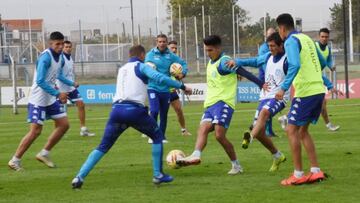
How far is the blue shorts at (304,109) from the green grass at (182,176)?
2.82 feet

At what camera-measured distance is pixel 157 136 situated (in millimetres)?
11039

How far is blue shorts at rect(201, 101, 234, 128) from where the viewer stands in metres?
11.8

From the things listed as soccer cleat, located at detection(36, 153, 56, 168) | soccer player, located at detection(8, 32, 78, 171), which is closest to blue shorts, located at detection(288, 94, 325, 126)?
soccer player, located at detection(8, 32, 78, 171)

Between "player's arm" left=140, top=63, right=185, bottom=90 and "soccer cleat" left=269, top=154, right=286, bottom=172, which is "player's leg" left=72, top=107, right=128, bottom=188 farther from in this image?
"soccer cleat" left=269, top=154, right=286, bottom=172

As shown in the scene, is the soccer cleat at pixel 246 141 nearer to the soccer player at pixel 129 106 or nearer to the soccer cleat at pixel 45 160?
the soccer player at pixel 129 106

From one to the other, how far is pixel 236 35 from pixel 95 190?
45.4 meters

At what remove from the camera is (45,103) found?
13.4 m

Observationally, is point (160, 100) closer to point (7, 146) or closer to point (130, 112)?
point (7, 146)

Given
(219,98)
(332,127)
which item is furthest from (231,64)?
(332,127)

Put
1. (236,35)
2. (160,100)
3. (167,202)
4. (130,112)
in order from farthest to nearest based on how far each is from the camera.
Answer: (236,35), (160,100), (130,112), (167,202)

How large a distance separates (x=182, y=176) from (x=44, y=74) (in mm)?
2803

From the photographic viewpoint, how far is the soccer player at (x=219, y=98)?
38.7 feet

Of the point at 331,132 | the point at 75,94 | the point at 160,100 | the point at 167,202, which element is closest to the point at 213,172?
the point at 167,202

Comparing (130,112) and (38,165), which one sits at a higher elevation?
(130,112)
